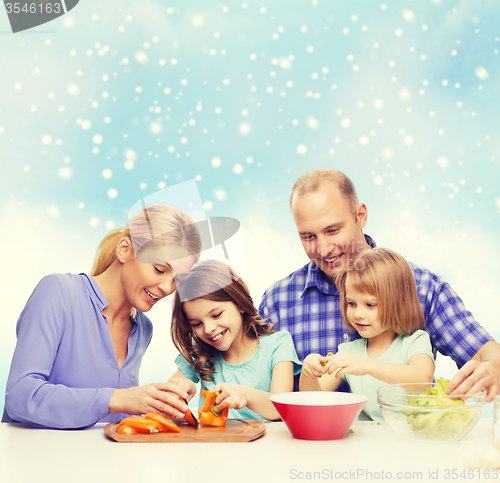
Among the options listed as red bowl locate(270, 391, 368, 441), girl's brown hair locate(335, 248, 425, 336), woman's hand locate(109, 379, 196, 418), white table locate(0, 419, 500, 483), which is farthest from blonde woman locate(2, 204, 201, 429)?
girl's brown hair locate(335, 248, 425, 336)

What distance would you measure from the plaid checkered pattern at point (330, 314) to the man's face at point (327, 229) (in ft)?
0.28

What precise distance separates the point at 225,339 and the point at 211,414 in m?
0.39

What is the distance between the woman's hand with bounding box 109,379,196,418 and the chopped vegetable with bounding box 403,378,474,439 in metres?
0.46

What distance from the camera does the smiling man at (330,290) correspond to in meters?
1.52

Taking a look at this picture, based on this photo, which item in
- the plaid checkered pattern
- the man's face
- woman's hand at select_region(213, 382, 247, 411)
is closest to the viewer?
woman's hand at select_region(213, 382, 247, 411)

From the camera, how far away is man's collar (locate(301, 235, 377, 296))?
167 centimetres

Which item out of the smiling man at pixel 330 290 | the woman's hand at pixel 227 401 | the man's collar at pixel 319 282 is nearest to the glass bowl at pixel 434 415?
the woman's hand at pixel 227 401

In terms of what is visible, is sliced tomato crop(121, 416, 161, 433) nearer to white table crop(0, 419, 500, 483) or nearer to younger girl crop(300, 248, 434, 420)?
white table crop(0, 419, 500, 483)

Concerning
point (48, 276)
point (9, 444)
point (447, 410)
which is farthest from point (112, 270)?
point (447, 410)


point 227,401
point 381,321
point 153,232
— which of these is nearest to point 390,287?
point 381,321

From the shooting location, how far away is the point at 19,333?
1.23 metres

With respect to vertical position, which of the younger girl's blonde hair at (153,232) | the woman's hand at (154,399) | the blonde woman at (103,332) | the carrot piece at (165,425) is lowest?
the carrot piece at (165,425)

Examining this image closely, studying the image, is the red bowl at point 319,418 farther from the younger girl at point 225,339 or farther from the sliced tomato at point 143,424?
the younger girl at point 225,339

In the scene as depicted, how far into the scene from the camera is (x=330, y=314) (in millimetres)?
1639
